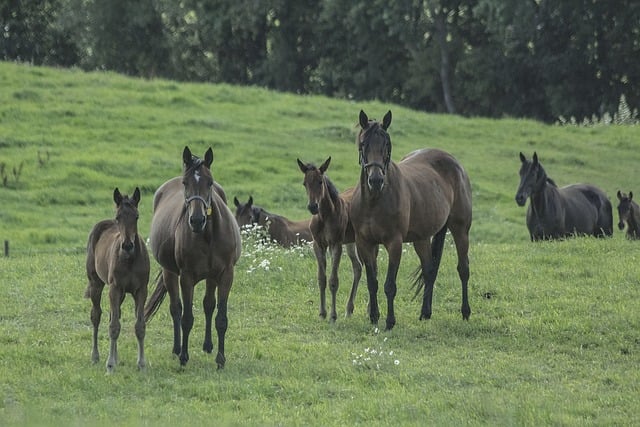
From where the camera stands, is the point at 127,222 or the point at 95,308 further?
the point at 95,308

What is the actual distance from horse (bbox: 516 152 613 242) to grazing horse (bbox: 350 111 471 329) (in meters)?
4.64

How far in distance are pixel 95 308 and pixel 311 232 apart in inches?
136

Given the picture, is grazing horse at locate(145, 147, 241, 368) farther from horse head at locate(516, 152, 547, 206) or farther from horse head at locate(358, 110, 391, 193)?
horse head at locate(516, 152, 547, 206)

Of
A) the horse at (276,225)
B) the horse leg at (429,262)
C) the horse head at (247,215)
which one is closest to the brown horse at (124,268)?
the horse leg at (429,262)

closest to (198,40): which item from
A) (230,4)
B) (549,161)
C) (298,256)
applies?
(230,4)

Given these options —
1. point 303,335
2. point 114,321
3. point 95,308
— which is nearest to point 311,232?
point 303,335

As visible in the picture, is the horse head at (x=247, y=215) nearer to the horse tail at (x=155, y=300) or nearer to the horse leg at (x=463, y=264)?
the horse leg at (x=463, y=264)

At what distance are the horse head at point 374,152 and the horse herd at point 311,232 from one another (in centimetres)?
1

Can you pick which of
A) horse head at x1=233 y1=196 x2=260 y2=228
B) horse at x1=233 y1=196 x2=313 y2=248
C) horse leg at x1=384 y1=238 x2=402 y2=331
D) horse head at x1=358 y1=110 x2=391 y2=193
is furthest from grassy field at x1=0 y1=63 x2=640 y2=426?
horse head at x1=233 y1=196 x2=260 y2=228

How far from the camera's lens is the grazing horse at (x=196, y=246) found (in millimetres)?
10906

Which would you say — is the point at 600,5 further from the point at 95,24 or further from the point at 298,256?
the point at 298,256

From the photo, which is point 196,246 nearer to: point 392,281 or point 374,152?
point 374,152

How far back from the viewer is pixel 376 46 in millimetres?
56406

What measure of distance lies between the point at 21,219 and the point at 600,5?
32.7m
